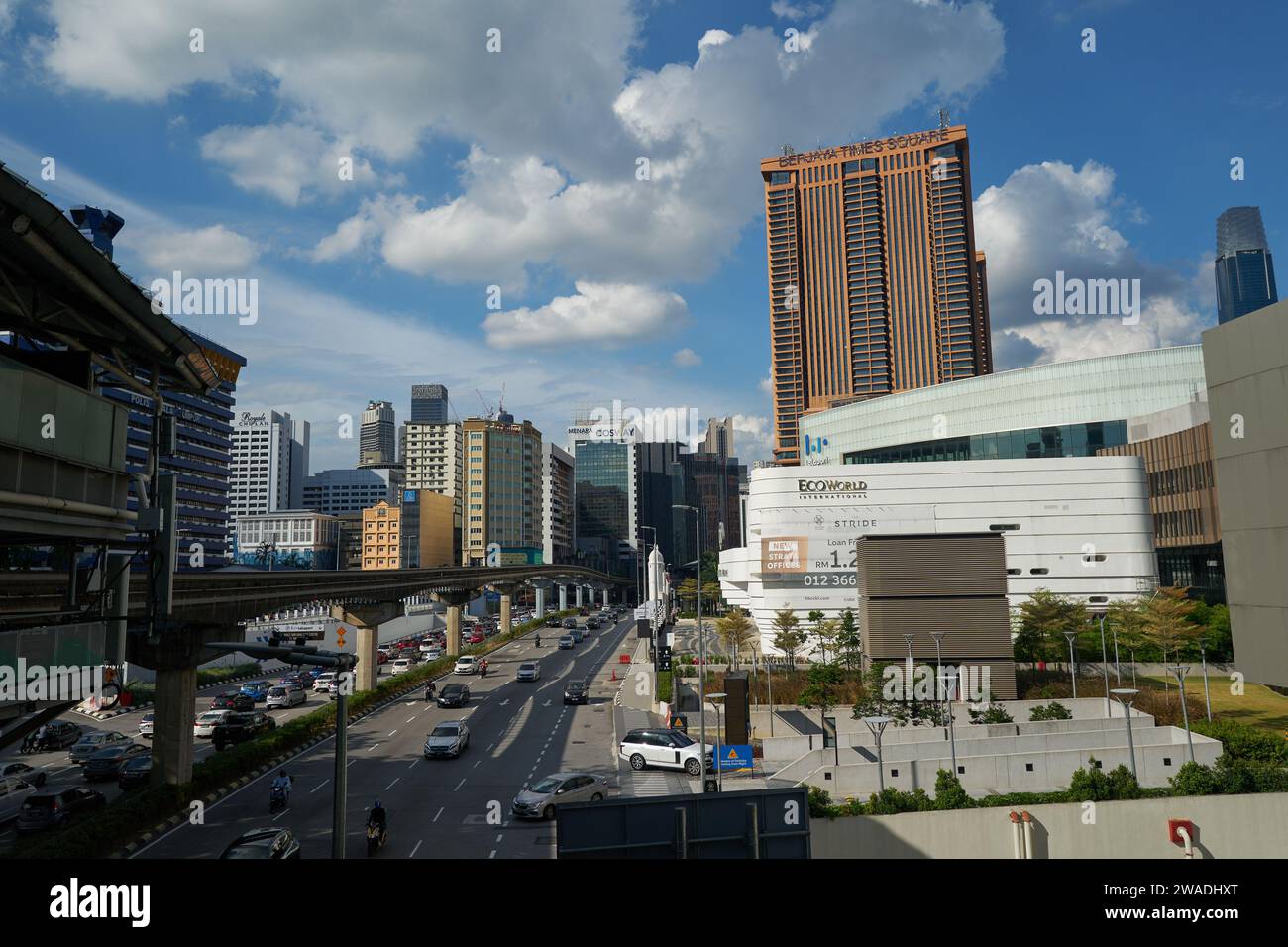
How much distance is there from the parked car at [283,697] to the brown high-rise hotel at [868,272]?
128m

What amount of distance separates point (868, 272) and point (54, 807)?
171 metres

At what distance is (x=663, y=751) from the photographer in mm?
32938

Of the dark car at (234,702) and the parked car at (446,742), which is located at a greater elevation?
the parked car at (446,742)

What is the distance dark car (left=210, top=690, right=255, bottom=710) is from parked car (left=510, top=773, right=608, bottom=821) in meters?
Answer: 27.8

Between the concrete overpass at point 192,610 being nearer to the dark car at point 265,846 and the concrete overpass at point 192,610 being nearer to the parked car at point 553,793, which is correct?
the dark car at point 265,846

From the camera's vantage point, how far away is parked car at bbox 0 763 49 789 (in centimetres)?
3138

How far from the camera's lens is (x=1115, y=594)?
66.9 meters

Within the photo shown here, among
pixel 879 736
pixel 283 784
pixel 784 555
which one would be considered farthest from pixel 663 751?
pixel 784 555

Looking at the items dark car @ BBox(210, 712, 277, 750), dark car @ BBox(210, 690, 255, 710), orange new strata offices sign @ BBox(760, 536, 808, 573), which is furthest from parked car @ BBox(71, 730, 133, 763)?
orange new strata offices sign @ BBox(760, 536, 808, 573)

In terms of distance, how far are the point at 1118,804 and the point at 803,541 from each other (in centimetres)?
4190

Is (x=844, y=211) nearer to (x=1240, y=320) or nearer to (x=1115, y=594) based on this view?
(x=1115, y=594)

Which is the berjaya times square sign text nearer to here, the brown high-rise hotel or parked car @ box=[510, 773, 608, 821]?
the brown high-rise hotel

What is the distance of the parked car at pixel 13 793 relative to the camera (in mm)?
28073

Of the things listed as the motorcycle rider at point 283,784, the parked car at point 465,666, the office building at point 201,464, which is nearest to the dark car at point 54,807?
the motorcycle rider at point 283,784
